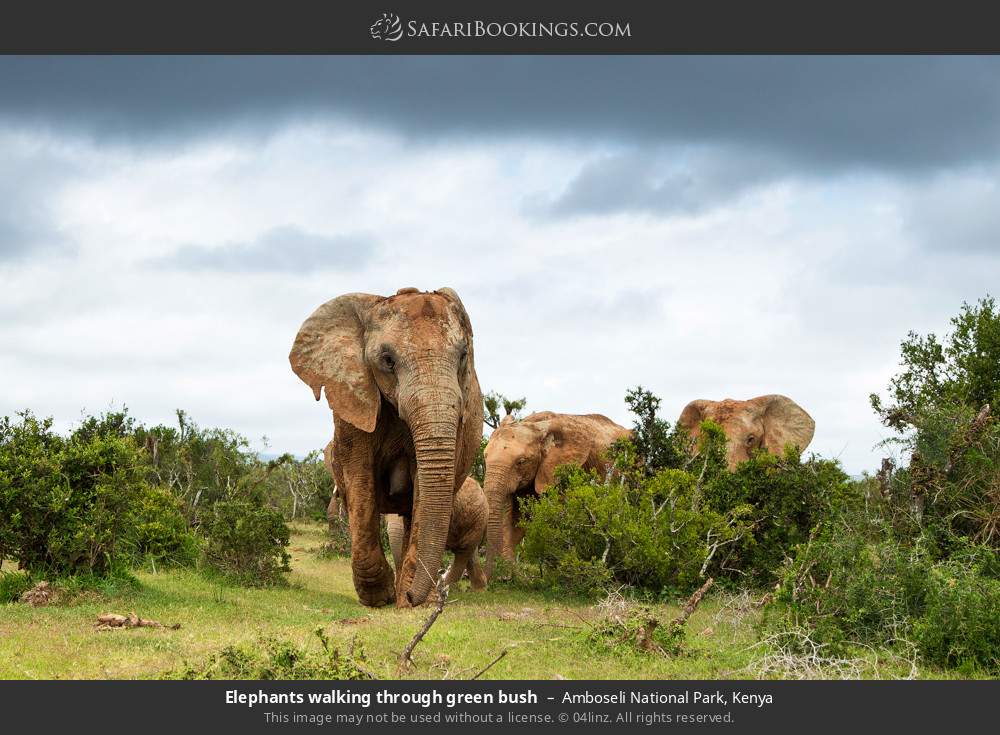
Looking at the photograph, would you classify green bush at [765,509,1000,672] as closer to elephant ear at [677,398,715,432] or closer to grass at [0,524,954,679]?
grass at [0,524,954,679]

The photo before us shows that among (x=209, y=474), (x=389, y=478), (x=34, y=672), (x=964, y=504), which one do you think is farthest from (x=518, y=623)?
(x=209, y=474)

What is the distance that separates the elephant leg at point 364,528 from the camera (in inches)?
528

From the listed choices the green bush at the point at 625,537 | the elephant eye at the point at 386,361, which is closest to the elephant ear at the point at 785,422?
the green bush at the point at 625,537

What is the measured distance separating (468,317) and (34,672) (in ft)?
22.7

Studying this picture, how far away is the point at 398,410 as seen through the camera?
12.8 metres

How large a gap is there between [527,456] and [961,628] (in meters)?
11.9

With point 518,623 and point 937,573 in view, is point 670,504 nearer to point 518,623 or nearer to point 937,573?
point 518,623

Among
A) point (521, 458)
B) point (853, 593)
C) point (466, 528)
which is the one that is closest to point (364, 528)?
point (466, 528)

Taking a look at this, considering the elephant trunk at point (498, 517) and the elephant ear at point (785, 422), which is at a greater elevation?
the elephant ear at point (785, 422)

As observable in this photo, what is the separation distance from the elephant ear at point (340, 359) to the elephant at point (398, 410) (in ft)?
0.04

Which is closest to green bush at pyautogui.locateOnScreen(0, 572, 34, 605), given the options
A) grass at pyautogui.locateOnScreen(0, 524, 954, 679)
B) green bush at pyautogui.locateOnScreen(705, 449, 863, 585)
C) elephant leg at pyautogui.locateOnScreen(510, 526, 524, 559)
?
grass at pyautogui.locateOnScreen(0, 524, 954, 679)

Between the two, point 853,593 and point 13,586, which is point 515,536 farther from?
point 853,593

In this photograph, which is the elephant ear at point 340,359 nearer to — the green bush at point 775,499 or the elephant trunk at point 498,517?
the elephant trunk at point 498,517

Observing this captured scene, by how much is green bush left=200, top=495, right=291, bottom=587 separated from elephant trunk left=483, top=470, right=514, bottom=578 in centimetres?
397
